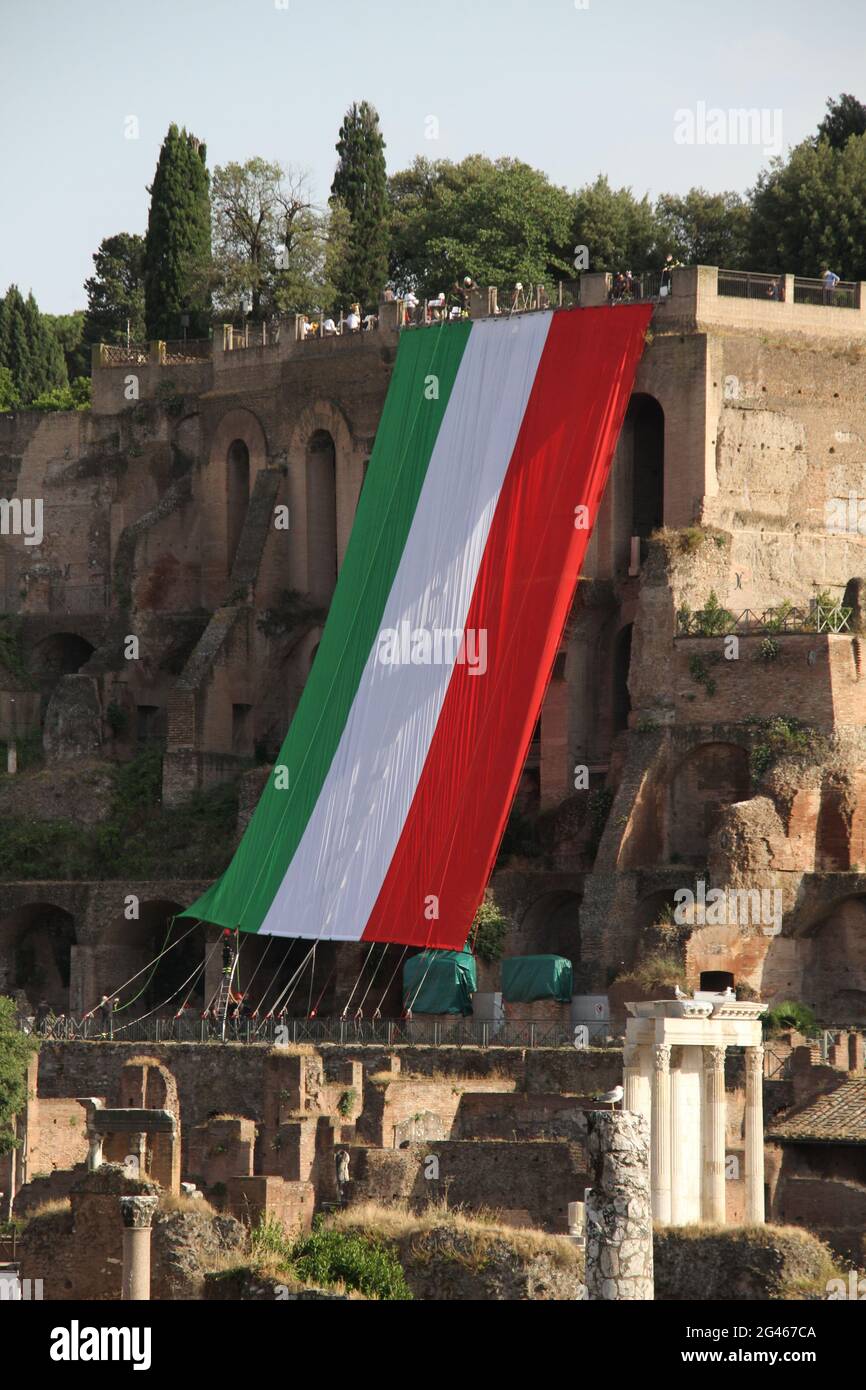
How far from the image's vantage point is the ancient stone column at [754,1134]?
5200 centimetres

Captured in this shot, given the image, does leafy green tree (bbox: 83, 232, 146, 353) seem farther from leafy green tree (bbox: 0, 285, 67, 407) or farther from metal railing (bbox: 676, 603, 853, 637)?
metal railing (bbox: 676, 603, 853, 637)

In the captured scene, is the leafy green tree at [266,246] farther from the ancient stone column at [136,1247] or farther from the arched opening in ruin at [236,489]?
the ancient stone column at [136,1247]

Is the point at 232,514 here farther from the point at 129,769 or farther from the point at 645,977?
the point at 645,977

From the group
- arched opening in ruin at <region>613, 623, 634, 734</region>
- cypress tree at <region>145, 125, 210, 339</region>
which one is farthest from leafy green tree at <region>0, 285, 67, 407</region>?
arched opening in ruin at <region>613, 623, 634, 734</region>

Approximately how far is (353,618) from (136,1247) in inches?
1395

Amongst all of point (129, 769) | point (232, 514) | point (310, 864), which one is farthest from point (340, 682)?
point (232, 514)

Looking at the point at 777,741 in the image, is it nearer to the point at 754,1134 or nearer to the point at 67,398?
the point at 754,1134

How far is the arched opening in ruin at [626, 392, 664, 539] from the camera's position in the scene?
235 feet

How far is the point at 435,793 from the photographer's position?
6506cm

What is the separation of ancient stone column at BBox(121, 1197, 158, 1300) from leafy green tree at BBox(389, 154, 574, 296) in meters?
51.2

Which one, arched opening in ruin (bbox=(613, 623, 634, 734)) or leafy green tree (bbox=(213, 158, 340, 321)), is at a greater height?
leafy green tree (bbox=(213, 158, 340, 321))

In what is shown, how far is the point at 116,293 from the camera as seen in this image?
344ft

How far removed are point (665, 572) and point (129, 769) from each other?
1498 centimetres

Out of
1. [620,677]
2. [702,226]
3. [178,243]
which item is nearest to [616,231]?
[702,226]
